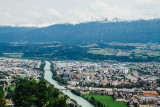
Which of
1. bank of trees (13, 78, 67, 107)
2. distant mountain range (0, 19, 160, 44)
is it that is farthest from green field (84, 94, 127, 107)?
distant mountain range (0, 19, 160, 44)

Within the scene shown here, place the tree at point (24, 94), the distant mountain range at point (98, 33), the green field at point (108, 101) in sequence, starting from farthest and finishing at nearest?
the distant mountain range at point (98, 33) < the green field at point (108, 101) < the tree at point (24, 94)

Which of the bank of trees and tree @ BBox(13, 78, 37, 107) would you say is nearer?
the bank of trees

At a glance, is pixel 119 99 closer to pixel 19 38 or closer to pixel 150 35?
pixel 150 35

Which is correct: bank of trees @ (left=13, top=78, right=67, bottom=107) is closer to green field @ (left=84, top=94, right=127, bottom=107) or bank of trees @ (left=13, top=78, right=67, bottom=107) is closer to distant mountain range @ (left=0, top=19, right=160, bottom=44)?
green field @ (left=84, top=94, right=127, bottom=107)

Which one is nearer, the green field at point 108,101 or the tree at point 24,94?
the tree at point 24,94

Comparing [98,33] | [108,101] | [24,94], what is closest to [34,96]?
[24,94]

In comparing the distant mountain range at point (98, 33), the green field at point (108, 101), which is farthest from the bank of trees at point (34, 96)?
the distant mountain range at point (98, 33)

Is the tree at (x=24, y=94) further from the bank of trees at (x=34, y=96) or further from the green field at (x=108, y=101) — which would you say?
→ the green field at (x=108, y=101)
